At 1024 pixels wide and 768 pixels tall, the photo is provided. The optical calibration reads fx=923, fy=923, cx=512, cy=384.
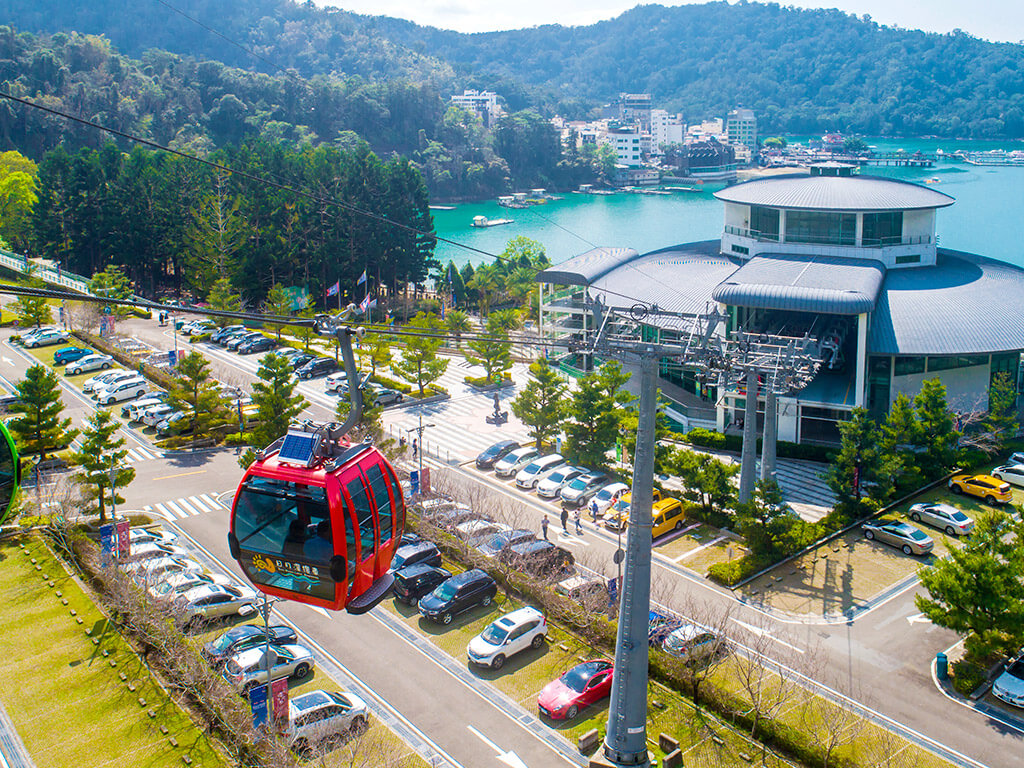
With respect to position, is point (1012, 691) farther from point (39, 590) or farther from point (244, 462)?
point (39, 590)

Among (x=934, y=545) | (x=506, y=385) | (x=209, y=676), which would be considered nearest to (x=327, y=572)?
(x=209, y=676)

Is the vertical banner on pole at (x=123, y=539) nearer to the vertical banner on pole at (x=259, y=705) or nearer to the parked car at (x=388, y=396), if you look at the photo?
the vertical banner on pole at (x=259, y=705)

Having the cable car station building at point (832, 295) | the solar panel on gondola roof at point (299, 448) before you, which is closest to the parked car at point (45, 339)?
the cable car station building at point (832, 295)

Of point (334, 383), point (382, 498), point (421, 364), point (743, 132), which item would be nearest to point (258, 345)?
point (334, 383)

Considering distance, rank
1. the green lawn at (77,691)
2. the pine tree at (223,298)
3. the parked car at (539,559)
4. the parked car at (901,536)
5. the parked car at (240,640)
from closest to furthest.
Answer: the green lawn at (77,691)
the parked car at (240,640)
the parked car at (539,559)
the parked car at (901,536)
the pine tree at (223,298)

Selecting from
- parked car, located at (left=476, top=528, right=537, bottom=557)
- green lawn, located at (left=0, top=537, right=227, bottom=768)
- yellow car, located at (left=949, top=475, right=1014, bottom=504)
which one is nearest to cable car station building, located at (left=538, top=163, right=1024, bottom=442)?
yellow car, located at (left=949, top=475, right=1014, bottom=504)

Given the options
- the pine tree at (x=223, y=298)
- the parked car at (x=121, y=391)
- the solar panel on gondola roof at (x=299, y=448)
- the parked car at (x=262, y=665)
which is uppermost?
the solar panel on gondola roof at (x=299, y=448)

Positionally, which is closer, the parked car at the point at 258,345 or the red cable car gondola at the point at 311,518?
the red cable car gondola at the point at 311,518
